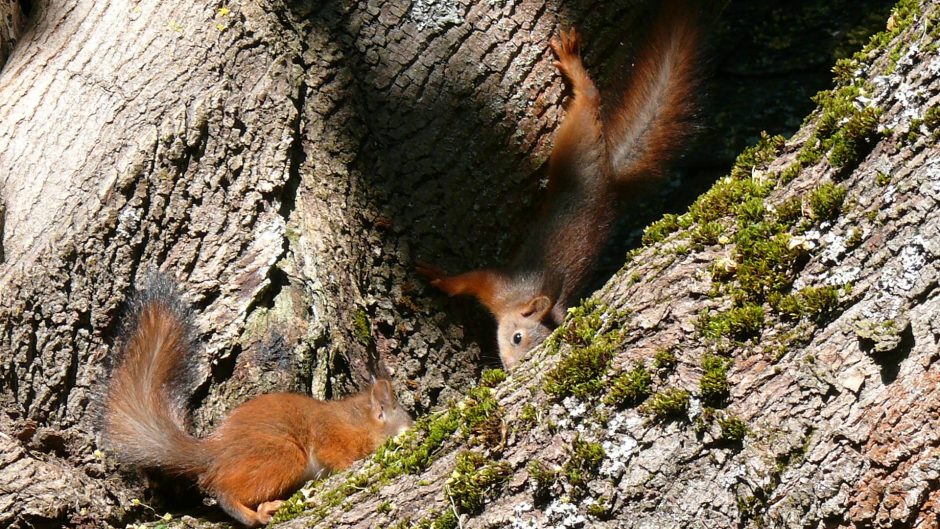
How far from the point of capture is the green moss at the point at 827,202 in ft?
6.55

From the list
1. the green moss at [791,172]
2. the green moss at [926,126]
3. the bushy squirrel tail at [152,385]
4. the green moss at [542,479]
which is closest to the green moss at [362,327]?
the bushy squirrel tail at [152,385]

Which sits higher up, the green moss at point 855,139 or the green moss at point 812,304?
the green moss at point 855,139

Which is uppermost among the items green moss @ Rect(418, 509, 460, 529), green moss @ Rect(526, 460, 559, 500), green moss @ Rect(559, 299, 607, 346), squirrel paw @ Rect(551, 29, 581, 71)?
squirrel paw @ Rect(551, 29, 581, 71)

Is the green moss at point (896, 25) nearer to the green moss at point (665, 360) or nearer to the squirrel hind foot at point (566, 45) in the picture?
the green moss at point (665, 360)

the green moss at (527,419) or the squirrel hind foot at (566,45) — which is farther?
the squirrel hind foot at (566,45)


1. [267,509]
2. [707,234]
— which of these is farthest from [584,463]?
[267,509]

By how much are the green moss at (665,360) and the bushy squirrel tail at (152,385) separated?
7.04 ft

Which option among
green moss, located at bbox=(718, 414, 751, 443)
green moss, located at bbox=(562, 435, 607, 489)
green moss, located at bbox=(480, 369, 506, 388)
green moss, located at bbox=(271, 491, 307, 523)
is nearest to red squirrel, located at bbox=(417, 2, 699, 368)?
green moss, located at bbox=(271, 491, 307, 523)

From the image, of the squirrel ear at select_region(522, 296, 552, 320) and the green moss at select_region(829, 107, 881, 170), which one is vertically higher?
the green moss at select_region(829, 107, 881, 170)

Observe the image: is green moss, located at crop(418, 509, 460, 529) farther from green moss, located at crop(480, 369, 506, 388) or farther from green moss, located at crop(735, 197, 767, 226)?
green moss, located at crop(735, 197, 767, 226)

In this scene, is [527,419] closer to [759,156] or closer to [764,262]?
[764,262]

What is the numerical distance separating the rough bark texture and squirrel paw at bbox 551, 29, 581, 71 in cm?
6

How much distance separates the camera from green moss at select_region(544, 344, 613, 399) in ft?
7.26

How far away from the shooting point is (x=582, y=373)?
224cm
